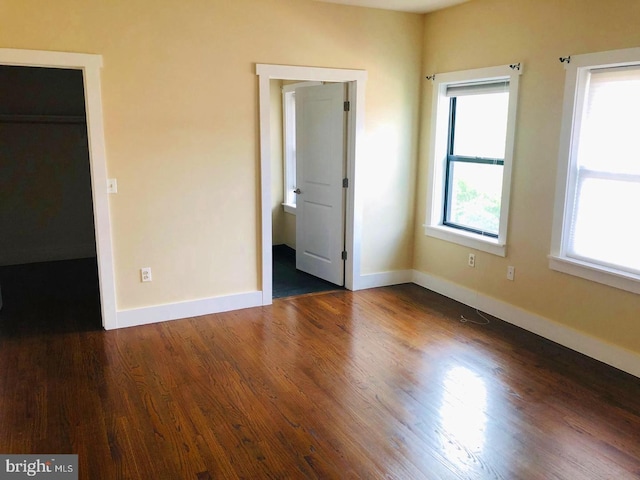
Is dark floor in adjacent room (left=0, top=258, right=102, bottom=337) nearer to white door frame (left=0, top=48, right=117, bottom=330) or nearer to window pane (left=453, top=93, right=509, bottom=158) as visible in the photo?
white door frame (left=0, top=48, right=117, bottom=330)

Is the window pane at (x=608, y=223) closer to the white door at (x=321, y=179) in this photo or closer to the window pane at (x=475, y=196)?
the window pane at (x=475, y=196)

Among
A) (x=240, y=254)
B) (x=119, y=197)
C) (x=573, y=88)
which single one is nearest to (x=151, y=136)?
(x=119, y=197)

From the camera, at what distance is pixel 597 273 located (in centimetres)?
351

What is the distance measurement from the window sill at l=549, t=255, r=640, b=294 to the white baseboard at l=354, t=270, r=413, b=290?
5.70ft

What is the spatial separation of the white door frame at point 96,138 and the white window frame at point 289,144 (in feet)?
9.15

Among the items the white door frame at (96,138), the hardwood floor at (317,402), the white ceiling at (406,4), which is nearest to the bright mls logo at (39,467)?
the hardwood floor at (317,402)

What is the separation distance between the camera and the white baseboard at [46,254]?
5996 mm

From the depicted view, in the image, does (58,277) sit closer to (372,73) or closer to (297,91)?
(297,91)

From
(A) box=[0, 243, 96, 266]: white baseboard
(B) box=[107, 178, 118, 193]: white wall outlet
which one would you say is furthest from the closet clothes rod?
(B) box=[107, 178, 118, 193]: white wall outlet

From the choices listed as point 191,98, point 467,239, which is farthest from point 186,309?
point 467,239

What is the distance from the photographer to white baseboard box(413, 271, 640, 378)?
343 centimetres

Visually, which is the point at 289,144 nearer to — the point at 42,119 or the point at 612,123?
the point at 42,119

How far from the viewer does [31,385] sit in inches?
125

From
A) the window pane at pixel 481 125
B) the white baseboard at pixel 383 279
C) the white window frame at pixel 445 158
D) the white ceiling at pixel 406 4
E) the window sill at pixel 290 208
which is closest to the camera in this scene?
the white window frame at pixel 445 158
